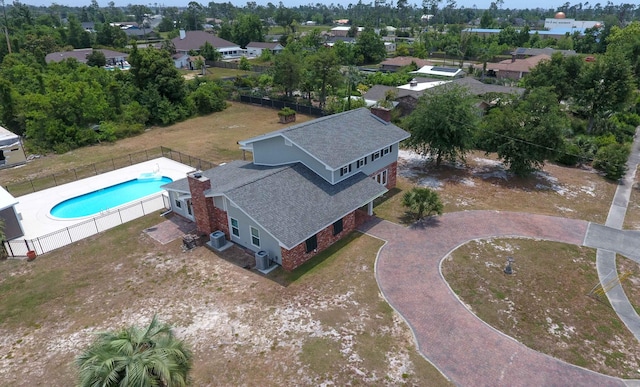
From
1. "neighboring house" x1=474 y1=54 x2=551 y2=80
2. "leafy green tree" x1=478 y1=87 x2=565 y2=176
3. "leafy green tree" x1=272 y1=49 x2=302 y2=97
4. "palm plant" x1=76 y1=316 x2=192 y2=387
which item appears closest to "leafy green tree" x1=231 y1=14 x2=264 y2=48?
"leafy green tree" x1=272 y1=49 x2=302 y2=97

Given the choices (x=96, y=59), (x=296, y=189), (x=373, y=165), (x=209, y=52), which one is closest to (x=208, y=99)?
(x=373, y=165)

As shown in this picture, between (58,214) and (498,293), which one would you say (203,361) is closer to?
(498,293)

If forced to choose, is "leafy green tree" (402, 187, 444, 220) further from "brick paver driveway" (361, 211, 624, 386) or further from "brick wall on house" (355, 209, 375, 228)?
"brick wall on house" (355, 209, 375, 228)

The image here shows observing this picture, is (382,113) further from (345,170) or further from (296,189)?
(296,189)

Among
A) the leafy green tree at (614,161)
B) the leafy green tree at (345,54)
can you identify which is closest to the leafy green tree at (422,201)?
the leafy green tree at (614,161)

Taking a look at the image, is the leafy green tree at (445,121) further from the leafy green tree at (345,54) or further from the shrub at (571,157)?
the leafy green tree at (345,54)

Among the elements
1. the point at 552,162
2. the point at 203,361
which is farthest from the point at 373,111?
the point at 203,361
